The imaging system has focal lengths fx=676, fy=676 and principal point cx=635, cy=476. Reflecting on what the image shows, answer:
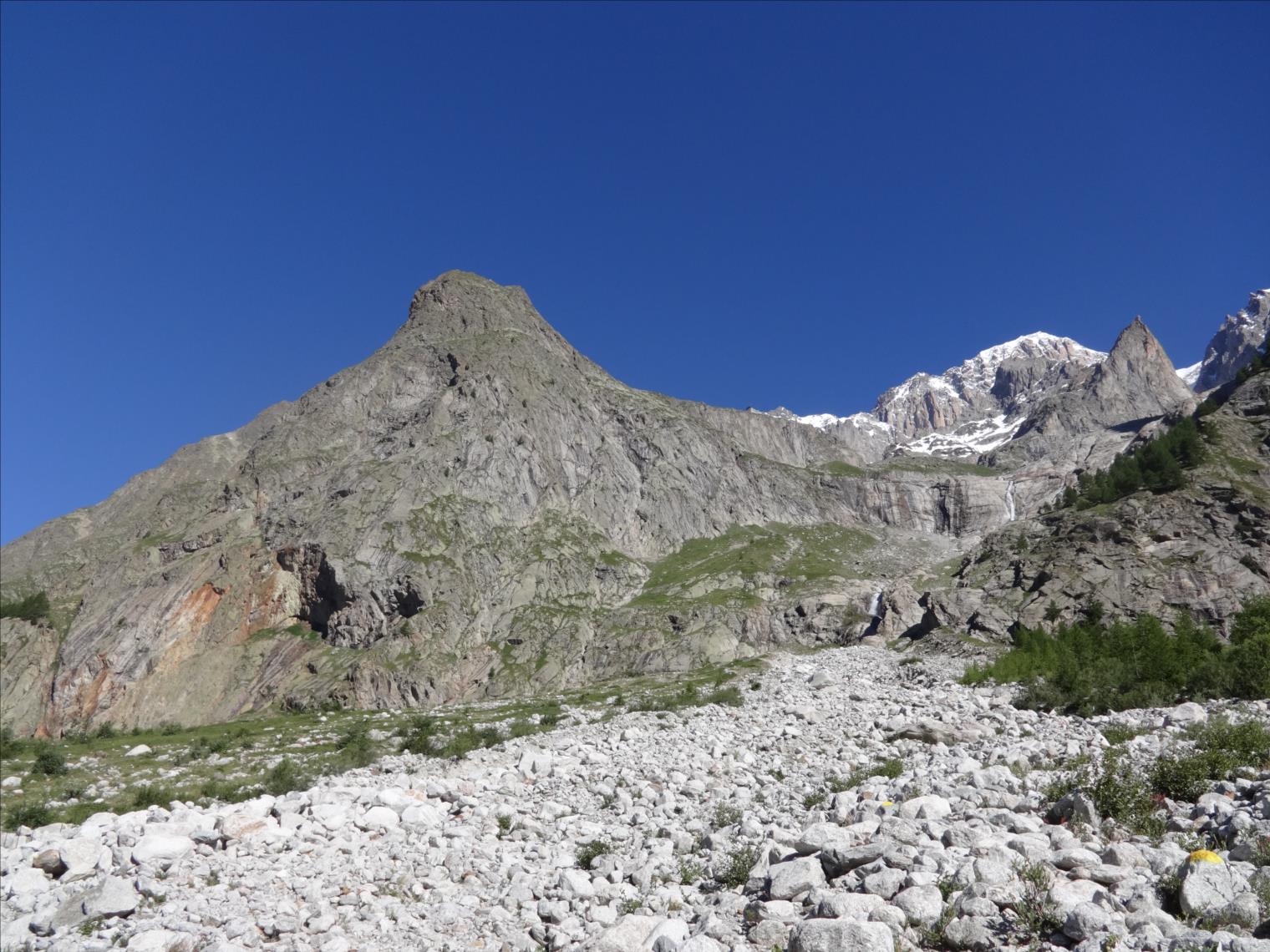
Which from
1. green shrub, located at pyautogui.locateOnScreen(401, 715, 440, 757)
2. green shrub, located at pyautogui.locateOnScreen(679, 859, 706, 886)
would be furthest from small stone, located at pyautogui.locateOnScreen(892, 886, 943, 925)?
green shrub, located at pyautogui.locateOnScreen(401, 715, 440, 757)

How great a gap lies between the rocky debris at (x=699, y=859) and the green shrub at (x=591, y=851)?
72 mm

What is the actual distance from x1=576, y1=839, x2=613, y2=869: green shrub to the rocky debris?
2.8 inches

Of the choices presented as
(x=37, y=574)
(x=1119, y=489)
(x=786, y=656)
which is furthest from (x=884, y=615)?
(x=37, y=574)

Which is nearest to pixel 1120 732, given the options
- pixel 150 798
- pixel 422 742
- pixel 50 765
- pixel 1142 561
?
pixel 422 742

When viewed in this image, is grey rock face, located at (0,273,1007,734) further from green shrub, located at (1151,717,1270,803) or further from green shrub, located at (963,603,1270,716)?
green shrub, located at (1151,717,1270,803)

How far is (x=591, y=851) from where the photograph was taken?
51.7 ft

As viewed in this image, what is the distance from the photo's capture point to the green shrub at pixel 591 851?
50.5 ft

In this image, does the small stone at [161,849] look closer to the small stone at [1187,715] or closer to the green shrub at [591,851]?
the green shrub at [591,851]

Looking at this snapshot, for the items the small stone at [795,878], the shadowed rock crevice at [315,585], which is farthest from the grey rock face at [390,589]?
the small stone at [795,878]

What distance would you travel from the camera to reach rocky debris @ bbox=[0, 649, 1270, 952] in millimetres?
8844

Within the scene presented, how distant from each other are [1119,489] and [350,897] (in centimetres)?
11892

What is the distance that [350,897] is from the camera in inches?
575

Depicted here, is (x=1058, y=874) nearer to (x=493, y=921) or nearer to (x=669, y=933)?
(x=669, y=933)

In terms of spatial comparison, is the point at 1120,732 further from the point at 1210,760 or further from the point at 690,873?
the point at 690,873
